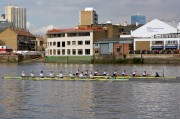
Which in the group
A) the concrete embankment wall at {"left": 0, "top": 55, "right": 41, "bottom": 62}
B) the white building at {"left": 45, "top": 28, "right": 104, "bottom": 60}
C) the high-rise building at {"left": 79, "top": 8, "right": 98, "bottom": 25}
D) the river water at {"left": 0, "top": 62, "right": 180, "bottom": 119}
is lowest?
the river water at {"left": 0, "top": 62, "right": 180, "bottom": 119}

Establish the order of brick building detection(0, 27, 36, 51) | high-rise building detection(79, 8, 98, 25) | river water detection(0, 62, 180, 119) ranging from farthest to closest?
high-rise building detection(79, 8, 98, 25)
brick building detection(0, 27, 36, 51)
river water detection(0, 62, 180, 119)

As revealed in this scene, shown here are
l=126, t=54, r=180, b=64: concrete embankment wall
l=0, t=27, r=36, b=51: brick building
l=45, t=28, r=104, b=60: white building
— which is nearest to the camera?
l=126, t=54, r=180, b=64: concrete embankment wall

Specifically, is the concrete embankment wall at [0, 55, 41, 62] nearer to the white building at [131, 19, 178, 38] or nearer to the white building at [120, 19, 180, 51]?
the white building at [131, 19, 178, 38]

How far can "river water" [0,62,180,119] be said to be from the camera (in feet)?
87.1

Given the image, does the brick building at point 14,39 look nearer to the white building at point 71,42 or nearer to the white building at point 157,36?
the white building at point 71,42

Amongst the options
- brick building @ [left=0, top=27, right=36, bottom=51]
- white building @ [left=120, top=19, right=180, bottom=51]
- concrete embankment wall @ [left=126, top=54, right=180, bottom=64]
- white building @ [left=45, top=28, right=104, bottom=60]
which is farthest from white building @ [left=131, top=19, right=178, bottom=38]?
brick building @ [left=0, top=27, right=36, bottom=51]

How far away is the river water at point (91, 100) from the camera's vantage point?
87.1 ft

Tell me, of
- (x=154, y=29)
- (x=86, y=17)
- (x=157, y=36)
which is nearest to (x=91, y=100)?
(x=157, y=36)

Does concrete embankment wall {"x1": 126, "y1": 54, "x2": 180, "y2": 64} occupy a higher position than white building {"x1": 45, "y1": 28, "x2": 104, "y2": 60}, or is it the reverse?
white building {"x1": 45, "y1": 28, "x2": 104, "y2": 60}

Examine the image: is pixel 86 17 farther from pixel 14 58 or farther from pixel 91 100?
pixel 91 100

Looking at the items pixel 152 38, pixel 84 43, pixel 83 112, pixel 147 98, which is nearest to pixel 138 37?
pixel 152 38

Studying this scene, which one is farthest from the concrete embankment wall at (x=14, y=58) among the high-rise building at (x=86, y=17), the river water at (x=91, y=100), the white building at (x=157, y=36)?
the river water at (x=91, y=100)

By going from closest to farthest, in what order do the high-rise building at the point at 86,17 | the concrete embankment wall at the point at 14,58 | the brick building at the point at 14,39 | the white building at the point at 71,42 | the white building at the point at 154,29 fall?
the white building at the point at 154,29, the white building at the point at 71,42, the concrete embankment wall at the point at 14,58, the brick building at the point at 14,39, the high-rise building at the point at 86,17

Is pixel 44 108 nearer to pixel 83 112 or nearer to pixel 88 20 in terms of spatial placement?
pixel 83 112
